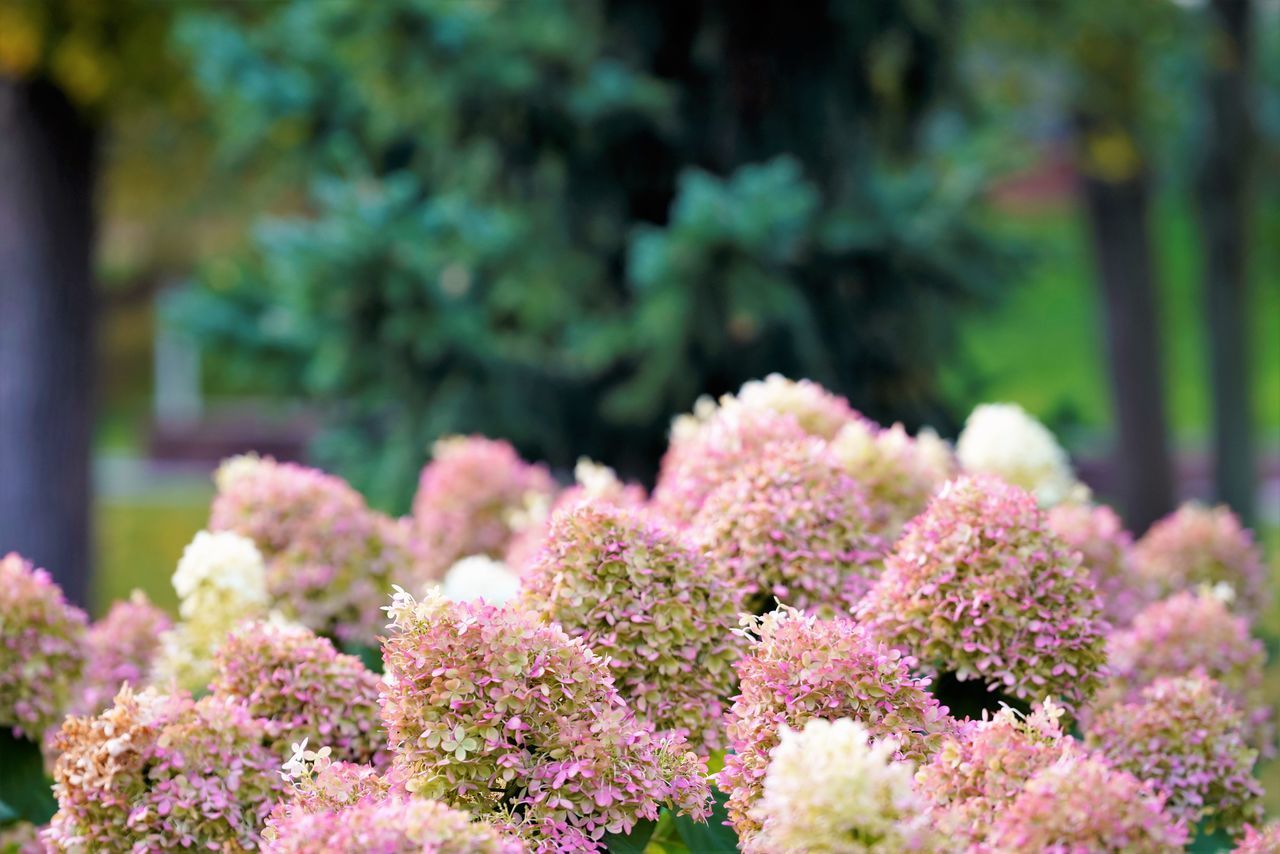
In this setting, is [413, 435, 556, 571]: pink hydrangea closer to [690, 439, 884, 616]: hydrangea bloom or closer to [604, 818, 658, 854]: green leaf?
[690, 439, 884, 616]: hydrangea bloom

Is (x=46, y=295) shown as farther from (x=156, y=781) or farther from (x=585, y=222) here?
(x=156, y=781)

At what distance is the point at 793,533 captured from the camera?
7.16 feet

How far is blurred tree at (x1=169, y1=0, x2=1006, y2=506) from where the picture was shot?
490cm

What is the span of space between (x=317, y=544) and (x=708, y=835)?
1063 mm

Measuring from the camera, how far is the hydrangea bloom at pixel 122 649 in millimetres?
2566

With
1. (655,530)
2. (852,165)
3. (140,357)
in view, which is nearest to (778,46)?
(852,165)

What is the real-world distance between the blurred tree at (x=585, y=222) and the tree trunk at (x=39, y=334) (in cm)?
124

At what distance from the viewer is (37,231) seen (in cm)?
688

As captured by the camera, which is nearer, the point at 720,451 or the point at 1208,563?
the point at 720,451

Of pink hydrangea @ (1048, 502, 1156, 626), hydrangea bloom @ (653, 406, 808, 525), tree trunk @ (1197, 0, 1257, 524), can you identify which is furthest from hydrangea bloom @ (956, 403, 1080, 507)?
tree trunk @ (1197, 0, 1257, 524)

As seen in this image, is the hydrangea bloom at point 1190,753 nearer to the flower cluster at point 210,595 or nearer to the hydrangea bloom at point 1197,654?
the hydrangea bloom at point 1197,654

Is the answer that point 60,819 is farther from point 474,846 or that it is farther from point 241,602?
point 474,846

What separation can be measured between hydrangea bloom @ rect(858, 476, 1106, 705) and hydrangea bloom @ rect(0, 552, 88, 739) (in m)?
1.37

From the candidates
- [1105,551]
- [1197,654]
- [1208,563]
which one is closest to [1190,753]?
[1197,654]
